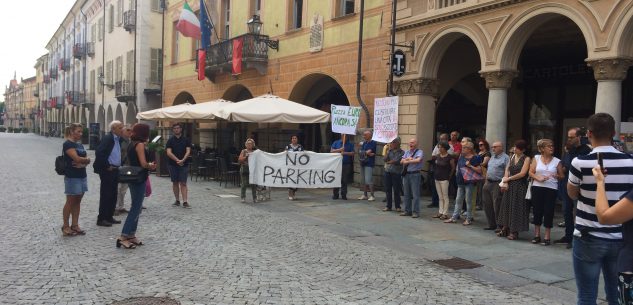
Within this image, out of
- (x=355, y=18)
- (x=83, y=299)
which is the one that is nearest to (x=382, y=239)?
(x=83, y=299)

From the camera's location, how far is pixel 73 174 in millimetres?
7531

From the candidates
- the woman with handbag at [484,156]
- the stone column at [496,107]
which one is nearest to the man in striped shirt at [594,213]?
the woman with handbag at [484,156]

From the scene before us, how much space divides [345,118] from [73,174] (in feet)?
24.4

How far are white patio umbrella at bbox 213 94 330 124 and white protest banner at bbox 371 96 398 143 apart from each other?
167 cm

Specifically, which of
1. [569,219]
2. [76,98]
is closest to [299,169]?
[569,219]

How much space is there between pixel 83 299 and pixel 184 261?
1.61m

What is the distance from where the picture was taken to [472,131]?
1703cm

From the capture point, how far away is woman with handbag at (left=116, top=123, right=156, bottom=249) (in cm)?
688

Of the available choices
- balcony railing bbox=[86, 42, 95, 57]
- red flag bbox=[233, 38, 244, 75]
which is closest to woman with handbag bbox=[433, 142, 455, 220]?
red flag bbox=[233, 38, 244, 75]

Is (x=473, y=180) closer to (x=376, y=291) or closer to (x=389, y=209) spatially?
Answer: (x=389, y=209)

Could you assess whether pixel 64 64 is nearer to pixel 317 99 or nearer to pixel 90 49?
pixel 90 49

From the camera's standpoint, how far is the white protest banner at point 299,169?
1247 centimetres

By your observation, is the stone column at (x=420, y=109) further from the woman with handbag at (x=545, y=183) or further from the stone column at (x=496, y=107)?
the woman with handbag at (x=545, y=183)

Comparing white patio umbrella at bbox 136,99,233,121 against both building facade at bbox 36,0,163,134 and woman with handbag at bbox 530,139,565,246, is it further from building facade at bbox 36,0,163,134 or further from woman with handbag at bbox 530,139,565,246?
building facade at bbox 36,0,163,134
